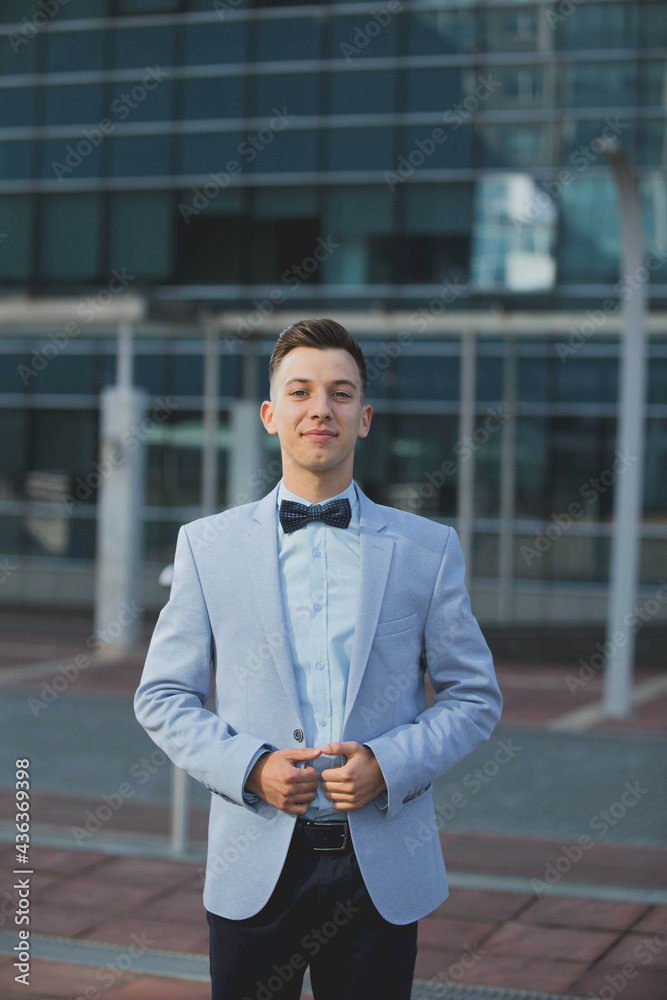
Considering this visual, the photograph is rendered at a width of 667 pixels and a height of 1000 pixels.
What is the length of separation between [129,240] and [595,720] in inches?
439

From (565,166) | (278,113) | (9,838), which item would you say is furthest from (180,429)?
(9,838)

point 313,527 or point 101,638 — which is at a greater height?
point 313,527

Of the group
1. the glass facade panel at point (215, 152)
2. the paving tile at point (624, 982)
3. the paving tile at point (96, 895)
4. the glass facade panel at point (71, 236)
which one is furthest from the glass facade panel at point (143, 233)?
the paving tile at point (624, 982)

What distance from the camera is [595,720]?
979 cm

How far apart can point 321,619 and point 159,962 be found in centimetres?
261

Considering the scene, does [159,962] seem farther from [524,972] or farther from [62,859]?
[62,859]

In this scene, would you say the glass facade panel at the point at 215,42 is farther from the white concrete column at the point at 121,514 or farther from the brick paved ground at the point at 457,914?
the brick paved ground at the point at 457,914

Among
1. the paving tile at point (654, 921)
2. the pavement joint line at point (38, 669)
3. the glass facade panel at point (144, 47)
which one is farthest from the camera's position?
the glass facade panel at point (144, 47)

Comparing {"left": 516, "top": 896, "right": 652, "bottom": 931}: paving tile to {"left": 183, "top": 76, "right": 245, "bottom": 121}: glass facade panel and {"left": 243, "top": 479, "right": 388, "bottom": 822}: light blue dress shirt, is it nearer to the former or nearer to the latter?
{"left": 243, "top": 479, "right": 388, "bottom": 822}: light blue dress shirt

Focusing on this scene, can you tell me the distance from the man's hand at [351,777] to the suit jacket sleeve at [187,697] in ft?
0.47

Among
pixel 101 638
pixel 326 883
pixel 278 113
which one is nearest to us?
pixel 326 883

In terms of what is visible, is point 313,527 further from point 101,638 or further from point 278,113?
Result: point 278,113

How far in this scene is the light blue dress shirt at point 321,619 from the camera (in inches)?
93.6

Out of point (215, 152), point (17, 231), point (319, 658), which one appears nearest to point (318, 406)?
point (319, 658)
